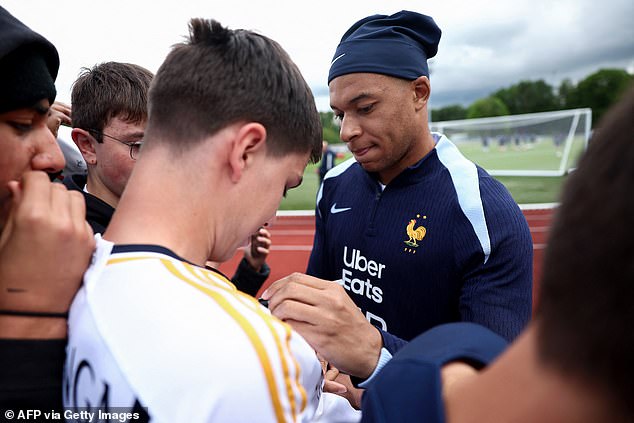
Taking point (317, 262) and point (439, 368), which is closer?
point (439, 368)

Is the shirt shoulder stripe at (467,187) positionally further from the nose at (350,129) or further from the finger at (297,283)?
the finger at (297,283)

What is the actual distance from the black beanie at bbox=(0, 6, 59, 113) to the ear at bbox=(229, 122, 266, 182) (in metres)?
0.47

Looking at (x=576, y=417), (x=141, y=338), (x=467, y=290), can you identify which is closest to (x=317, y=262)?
(x=467, y=290)

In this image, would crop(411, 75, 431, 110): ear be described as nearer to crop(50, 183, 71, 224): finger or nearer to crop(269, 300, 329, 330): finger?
crop(269, 300, 329, 330): finger

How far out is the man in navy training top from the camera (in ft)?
6.01

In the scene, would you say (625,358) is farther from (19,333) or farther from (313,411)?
(19,333)

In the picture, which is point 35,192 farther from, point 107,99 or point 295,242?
point 295,242

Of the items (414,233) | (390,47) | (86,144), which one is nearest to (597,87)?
(390,47)

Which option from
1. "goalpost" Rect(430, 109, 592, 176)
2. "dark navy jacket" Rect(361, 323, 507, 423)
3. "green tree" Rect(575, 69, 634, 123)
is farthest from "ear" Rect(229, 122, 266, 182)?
"green tree" Rect(575, 69, 634, 123)

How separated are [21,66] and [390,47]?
5.26ft

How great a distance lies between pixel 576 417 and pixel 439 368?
24 cm

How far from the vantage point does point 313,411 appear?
1.05m

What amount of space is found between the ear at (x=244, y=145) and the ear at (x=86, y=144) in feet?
4.54

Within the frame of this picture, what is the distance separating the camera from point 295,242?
11.2 meters
